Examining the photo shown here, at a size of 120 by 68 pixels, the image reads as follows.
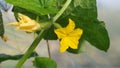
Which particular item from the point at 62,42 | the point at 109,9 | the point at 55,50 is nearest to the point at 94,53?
the point at 55,50

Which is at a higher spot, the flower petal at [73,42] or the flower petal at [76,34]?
the flower petal at [76,34]

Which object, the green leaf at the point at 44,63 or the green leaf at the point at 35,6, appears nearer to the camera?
the green leaf at the point at 35,6

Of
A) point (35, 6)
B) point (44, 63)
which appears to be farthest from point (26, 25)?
point (44, 63)

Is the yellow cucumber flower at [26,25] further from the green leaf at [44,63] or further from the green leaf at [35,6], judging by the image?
the green leaf at [44,63]

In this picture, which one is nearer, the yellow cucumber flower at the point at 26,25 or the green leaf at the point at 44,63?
the yellow cucumber flower at the point at 26,25

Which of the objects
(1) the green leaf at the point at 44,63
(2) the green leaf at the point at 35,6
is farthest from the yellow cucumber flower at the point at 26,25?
(1) the green leaf at the point at 44,63

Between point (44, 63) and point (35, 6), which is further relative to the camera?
point (44, 63)

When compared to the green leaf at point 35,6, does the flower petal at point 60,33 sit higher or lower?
lower

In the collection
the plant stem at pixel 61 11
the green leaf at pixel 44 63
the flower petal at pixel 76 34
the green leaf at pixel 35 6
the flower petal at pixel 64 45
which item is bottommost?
the green leaf at pixel 44 63

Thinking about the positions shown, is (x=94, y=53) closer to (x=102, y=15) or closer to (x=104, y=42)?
(x=102, y=15)

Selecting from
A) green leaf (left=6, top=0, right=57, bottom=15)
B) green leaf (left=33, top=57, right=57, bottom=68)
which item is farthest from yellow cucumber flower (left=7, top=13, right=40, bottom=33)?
green leaf (left=33, top=57, right=57, bottom=68)

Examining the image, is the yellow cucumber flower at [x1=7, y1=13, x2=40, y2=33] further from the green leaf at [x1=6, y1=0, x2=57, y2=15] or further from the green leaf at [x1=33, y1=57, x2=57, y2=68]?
the green leaf at [x1=33, y1=57, x2=57, y2=68]

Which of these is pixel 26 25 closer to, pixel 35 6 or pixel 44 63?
pixel 35 6
